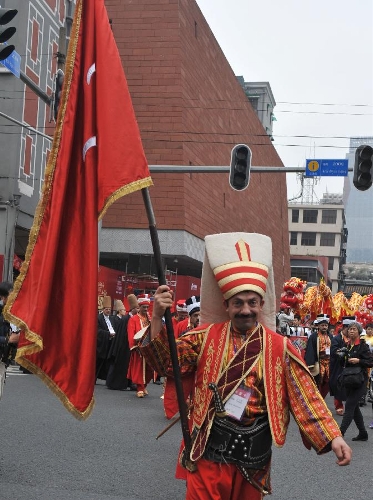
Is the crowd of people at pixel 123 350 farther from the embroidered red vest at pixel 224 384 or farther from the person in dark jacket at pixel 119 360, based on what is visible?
the embroidered red vest at pixel 224 384

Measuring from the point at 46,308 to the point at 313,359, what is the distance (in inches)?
435

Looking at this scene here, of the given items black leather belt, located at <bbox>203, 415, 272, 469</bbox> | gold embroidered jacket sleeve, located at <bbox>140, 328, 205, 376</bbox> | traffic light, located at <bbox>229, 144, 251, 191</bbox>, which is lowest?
black leather belt, located at <bbox>203, 415, 272, 469</bbox>

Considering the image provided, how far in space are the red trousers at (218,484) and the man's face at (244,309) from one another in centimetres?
71

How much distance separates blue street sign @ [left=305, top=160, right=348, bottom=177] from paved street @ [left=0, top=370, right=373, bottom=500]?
8.26 m

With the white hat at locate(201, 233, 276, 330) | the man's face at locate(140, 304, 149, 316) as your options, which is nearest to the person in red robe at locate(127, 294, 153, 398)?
the man's face at locate(140, 304, 149, 316)

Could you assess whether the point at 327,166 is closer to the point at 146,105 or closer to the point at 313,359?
the point at 313,359

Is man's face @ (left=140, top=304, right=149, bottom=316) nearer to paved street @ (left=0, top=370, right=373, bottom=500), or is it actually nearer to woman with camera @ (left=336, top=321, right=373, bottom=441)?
paved street @ (left=0, top=370, right=373, bottom=500)

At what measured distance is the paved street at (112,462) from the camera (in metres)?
6.89

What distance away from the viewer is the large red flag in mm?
3986

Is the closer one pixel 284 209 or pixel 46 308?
pixel 46 308

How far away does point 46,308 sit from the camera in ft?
12.8

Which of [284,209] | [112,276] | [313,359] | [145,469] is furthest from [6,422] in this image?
[284,209]

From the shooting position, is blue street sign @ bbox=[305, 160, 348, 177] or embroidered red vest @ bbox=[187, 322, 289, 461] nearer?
embroidered red vest @ bbox=[187, 322, 289, 461]

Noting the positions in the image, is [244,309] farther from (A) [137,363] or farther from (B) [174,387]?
(A) [137,363]
